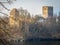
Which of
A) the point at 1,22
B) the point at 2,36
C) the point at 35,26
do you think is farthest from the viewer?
the point at 35,26

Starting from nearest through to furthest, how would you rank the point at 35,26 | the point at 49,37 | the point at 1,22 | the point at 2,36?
the point at 1,22 < the point at 2,36 < the point at 35,26 < the point at 49,37

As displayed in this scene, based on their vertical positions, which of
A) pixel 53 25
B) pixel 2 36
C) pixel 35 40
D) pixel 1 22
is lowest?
pixel 35 40

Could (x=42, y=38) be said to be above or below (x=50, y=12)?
below

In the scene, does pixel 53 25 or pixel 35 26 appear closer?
pixel 35 26

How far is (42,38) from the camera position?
13.6 m

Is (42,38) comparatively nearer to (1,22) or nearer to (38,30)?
(38,30)

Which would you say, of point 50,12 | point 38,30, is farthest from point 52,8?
point 38,30

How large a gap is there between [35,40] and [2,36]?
1077cm

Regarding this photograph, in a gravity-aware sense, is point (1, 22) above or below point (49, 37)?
above

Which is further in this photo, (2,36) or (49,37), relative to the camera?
(49,37)

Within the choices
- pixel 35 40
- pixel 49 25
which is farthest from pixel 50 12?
pixel 35 40

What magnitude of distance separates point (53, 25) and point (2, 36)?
1041cm

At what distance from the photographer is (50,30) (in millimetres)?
13008

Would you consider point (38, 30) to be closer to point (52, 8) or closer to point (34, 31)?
point (34, 31)
